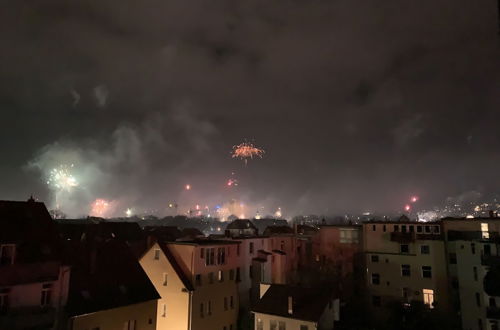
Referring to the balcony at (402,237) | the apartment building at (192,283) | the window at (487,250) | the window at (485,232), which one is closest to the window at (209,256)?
the apartment building at (192,283)

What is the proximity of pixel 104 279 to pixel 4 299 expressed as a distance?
920cm

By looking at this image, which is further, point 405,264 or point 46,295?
point 405,264

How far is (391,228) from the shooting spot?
51.0m

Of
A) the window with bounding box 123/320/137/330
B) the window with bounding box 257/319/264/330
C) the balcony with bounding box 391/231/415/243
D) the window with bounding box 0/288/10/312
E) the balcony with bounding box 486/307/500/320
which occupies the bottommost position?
the window with bounding box 257/319/264/330

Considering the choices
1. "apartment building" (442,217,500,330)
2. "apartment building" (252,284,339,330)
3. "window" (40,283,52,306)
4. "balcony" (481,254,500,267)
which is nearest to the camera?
"window" (40,283,52,306)

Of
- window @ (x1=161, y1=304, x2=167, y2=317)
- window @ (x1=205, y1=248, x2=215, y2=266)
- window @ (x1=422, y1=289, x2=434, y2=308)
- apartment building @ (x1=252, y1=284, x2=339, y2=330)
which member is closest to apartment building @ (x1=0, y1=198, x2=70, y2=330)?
window @ (x1=161, y1=304, x2=167, y2=317)

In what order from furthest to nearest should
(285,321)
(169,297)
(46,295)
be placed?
(169,297), (285,321), (46,295)

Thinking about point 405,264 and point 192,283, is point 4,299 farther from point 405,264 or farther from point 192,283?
point 405,264

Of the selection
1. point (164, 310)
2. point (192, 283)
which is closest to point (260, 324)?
point (192, 283)

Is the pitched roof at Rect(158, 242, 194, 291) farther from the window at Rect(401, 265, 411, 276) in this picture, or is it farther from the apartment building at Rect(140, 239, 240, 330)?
the window at Rect(401, 265, 411, 276)

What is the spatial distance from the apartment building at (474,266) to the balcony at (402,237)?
448cm

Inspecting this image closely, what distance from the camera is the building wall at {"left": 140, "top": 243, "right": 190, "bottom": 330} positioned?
38156 millimetres

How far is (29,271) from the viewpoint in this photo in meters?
25.3

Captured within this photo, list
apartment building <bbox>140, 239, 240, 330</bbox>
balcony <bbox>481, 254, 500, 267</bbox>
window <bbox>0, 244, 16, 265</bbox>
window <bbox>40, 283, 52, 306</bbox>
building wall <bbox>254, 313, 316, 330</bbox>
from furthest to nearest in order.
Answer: apartment building <bbox>140, 239, 240, 330</bbox>
balcony <bbox>481, 254, 500, 267</bbox>
building wall <bbox>254, 313, 316, 330</bbox>
window <bbox>40, 283, 52, 306</bbox>
window <bbox>0, 244, 16, 265</bbox>
